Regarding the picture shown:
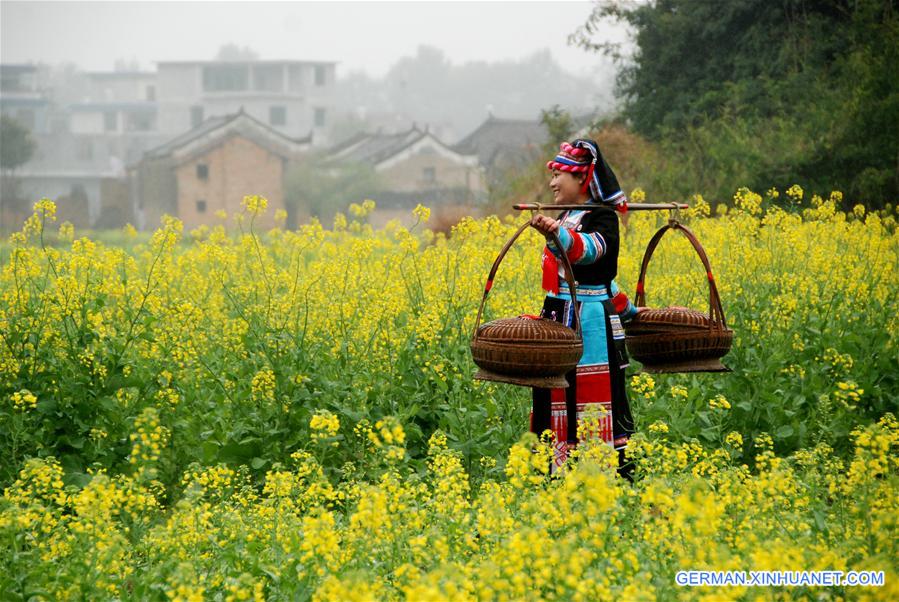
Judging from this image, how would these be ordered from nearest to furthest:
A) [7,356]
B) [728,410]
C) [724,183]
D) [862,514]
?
[862,514] < [7,356] < [728,410] < [724,183]

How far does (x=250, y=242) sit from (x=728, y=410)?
4.46m

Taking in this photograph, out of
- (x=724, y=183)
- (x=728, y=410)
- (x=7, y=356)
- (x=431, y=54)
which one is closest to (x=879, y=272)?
(x=728, y=410)

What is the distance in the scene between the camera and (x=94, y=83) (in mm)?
89938

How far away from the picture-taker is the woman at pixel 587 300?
4.72m

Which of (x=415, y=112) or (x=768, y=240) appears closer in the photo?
(x=768, y=240)

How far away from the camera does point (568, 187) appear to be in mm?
4742

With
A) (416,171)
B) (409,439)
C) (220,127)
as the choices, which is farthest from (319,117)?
(409,439)

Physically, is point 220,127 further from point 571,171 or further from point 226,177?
point 571,171

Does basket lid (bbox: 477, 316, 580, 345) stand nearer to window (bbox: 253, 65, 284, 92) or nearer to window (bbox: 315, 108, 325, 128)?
window (bbox: 315, 108, 325, 128)

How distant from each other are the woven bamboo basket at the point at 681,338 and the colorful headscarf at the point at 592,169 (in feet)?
0.93

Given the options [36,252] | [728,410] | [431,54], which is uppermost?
[431,54]

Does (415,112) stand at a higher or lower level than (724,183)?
higher

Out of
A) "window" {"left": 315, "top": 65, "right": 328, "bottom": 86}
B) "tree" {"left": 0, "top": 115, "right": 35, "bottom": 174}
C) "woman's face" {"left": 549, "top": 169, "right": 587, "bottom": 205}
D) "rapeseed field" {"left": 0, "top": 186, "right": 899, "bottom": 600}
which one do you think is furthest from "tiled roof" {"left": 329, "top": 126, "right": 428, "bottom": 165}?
"woman's face" {"left": 549, "top": 169, "right": 587, "bottom": 205}

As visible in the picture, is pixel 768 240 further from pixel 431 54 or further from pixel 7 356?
pixel 431 54
